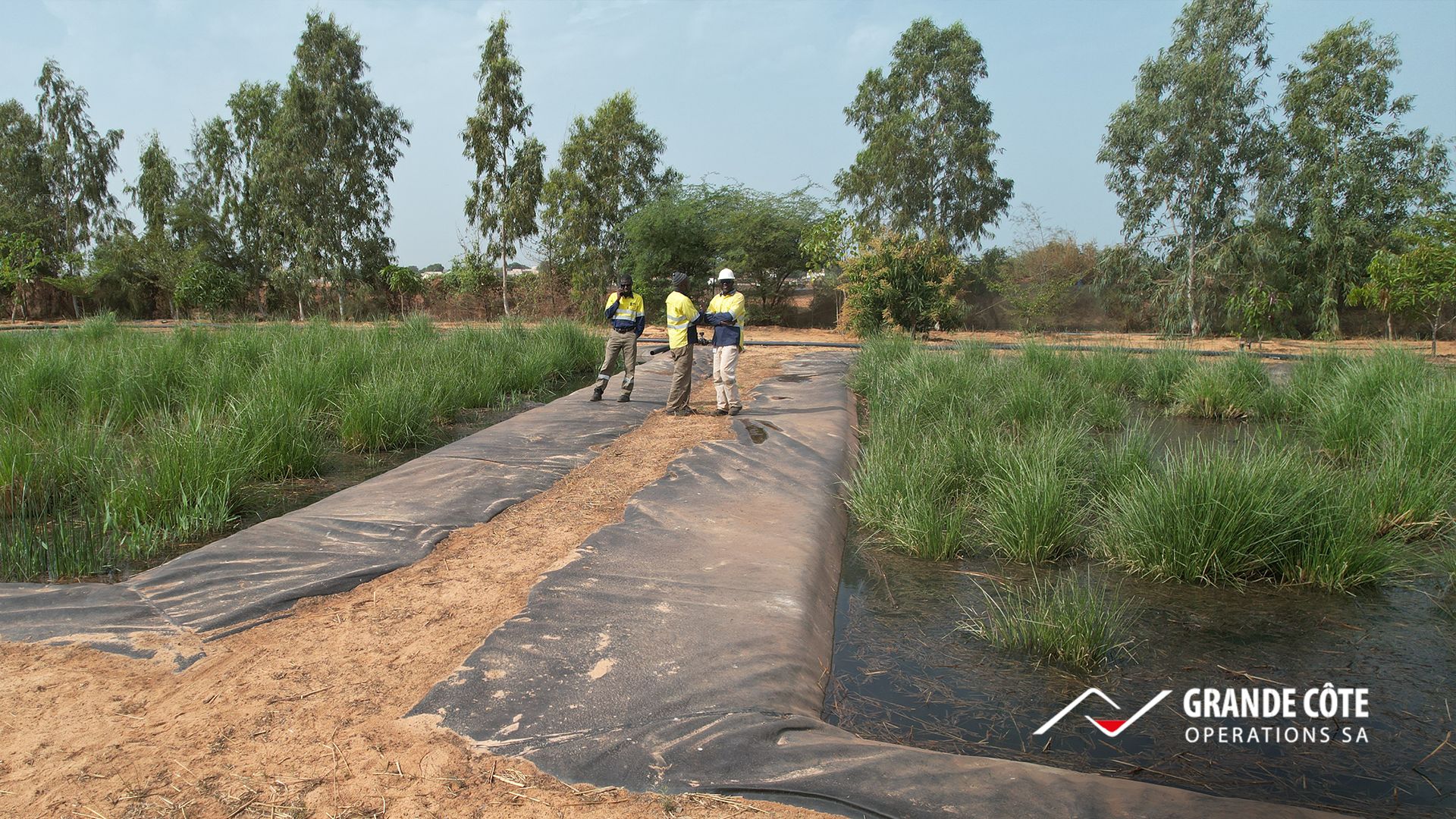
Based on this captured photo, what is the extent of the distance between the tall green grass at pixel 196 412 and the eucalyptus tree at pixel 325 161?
11932 millimetres

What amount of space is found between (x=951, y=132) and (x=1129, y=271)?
630 centimetres

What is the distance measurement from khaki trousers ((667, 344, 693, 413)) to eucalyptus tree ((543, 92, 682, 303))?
15106mm

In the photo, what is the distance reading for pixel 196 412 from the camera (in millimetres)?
6055

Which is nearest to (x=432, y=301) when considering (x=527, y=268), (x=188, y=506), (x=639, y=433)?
(x=527, y=268)

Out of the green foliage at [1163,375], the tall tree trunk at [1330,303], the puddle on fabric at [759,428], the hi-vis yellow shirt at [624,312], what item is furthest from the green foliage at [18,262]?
the tall tree trunk at [1330,303]

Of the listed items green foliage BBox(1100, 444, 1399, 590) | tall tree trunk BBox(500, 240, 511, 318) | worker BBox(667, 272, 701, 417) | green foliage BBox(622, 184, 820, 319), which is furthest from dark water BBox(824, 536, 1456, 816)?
tall tree trunk BBox(500, 240, 511, 318)

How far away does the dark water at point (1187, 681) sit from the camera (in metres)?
2.97

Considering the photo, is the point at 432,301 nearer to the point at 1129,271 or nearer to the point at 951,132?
the point at 951,132

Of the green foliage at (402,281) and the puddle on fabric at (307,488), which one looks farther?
the green foliage at (402,281)

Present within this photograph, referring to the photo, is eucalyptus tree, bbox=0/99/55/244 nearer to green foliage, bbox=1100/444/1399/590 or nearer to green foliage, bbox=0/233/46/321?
green foliage, bbox=0/233/46/321

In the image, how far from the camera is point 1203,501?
4617 millimetres

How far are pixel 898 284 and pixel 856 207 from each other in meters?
7.35

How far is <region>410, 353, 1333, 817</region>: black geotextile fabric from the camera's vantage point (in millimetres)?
2441

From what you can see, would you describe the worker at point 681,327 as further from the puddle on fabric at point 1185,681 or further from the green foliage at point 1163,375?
the green foliage at point 1163,375
